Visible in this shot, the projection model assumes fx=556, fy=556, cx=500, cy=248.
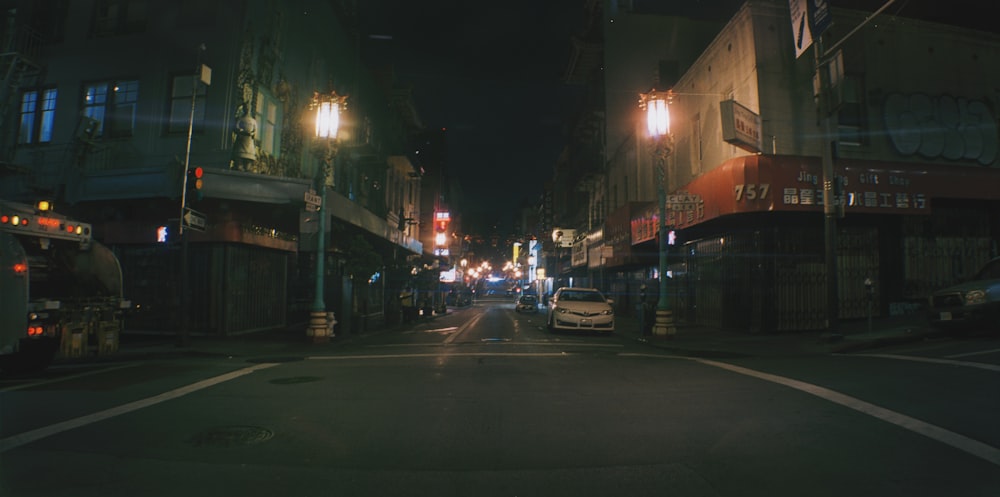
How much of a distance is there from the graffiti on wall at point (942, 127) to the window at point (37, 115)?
2640 centimetres

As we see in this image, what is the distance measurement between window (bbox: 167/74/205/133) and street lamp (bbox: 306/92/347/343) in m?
3.33

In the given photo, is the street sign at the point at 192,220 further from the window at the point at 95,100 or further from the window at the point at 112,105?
the window at the point at 95,100

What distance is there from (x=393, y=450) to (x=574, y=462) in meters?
1.64

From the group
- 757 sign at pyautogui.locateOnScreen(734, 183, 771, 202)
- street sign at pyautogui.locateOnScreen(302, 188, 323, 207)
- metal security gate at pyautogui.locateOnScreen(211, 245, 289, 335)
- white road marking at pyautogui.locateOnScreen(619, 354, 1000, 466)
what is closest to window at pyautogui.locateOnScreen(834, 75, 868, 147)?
757 sign at pyautogui.locateOnScreen(734, 183, 771, 202)

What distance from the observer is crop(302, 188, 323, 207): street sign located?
15.8 metres

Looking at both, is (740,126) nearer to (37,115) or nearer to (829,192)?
(829,192)

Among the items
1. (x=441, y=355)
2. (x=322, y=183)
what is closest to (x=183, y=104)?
(x=322, y=183)

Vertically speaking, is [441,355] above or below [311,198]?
below

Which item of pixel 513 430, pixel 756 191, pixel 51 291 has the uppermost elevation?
pixel 756 191

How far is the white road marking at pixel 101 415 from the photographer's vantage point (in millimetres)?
5410

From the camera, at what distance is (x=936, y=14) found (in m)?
19.8

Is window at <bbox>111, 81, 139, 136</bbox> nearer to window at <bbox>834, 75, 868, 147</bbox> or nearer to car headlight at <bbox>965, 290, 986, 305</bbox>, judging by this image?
window at <bbox>834, 75, 868, 147</bbox>

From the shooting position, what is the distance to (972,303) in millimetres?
12125

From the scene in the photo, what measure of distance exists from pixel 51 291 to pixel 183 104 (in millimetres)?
8138
